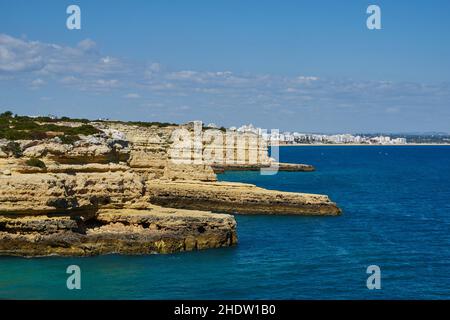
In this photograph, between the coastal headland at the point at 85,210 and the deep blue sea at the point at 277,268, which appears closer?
the deep blue sea at the point at 277,268

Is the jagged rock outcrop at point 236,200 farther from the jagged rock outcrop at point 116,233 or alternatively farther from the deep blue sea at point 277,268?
the jagged rock outcrop at point 116,233

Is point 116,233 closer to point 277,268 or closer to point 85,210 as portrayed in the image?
point 85,210

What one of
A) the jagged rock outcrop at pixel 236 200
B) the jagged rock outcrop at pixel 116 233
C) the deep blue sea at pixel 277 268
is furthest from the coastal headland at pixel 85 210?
the jagged rock outcrop at pixel 236 200

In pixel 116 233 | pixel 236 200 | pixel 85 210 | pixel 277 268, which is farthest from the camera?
pixel 236 200

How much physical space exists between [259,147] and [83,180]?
76278 mm

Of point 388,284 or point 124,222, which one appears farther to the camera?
point 124,222

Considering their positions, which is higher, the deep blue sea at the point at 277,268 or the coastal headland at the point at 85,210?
the coastal headland at the point at 85,210

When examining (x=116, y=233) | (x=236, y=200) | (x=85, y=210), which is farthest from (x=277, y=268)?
→ (x=236, y=200)

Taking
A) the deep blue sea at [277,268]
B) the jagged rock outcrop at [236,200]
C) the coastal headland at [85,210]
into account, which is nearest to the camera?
the deep blue sea at [277,268]
